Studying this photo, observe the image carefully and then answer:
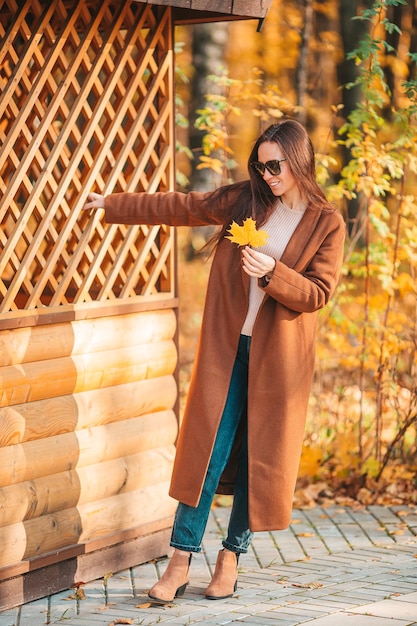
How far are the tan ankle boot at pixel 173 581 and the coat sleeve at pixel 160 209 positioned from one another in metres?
1.38

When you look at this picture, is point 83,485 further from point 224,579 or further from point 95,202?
point 95,202

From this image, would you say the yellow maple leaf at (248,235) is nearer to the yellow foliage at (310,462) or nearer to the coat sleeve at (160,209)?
the coat sleeve at (160,209)

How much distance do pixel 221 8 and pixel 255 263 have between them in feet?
3.92

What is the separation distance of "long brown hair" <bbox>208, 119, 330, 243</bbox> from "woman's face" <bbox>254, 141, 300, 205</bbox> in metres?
0.02

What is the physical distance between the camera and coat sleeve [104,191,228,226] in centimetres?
423

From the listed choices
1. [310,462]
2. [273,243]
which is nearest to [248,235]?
[273,243]

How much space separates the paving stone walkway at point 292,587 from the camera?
154 inches

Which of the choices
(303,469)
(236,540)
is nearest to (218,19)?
(236,540)

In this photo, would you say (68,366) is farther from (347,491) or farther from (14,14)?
(347,491)

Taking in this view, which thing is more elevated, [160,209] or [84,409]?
[160,209]

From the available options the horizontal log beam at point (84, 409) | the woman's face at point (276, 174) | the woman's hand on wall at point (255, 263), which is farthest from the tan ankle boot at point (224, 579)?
the woman's face at point (276, 174)

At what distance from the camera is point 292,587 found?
436cm

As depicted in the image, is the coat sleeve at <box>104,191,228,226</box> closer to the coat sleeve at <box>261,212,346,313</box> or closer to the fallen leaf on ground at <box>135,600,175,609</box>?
the coat sleeve at <box>261,212,346,313</box>

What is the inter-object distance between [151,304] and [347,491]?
209cm
